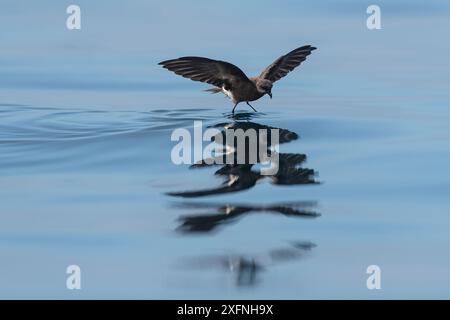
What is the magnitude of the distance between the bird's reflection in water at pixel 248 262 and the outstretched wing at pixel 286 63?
589 centimetres

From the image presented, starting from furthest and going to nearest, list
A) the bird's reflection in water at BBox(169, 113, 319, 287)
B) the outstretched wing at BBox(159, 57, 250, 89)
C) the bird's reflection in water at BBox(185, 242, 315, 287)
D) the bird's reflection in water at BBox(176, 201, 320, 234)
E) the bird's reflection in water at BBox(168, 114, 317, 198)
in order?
the outstretched wing at BBox(159, 57, 250, 89) → the bird's reflection in water at BBox(168, 114, 317, 198) → the bird's reflection in water at BBox(176, 201, 320, 234) → the bird's reflection in water at BBox(169, 113, 319, 287) → the bird's reflection in water at BBox(185, 242, 315, 287)

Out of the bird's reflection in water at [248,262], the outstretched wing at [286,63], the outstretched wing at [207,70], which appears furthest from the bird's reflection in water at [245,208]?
the outstretched wing at [286,63]

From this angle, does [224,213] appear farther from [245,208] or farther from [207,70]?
[207,70]

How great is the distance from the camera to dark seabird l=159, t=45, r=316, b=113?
494 inches

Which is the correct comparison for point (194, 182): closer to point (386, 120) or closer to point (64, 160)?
point (64, 160)

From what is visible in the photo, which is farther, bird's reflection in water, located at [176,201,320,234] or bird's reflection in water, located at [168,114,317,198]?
bird's reflection in water, located at [168,114,317,198]

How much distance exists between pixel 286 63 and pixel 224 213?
5176 millimetres

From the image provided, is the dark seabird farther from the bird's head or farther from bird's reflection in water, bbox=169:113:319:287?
bird's reflection in water, bbox=169:113:319:287

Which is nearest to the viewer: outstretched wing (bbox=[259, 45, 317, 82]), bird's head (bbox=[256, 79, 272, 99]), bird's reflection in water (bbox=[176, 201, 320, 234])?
bird's reflection in water (bbox=[176, 201, 320, 234])

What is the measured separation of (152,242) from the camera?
8.20 metres

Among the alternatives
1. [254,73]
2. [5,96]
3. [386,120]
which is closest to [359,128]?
[386,120]

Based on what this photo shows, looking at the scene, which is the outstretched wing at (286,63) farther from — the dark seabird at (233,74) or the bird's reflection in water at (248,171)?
the bird's reflection in water at (248,171)

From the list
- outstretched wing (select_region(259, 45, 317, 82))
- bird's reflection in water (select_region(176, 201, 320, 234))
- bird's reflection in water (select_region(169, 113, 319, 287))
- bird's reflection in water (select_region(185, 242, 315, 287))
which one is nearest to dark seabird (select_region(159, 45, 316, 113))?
outstretched wing (select_region(259, 45, 317, 82))

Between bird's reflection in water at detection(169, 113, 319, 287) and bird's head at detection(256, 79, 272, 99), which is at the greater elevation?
bird's head at detection(256, 79, 272, 99)
